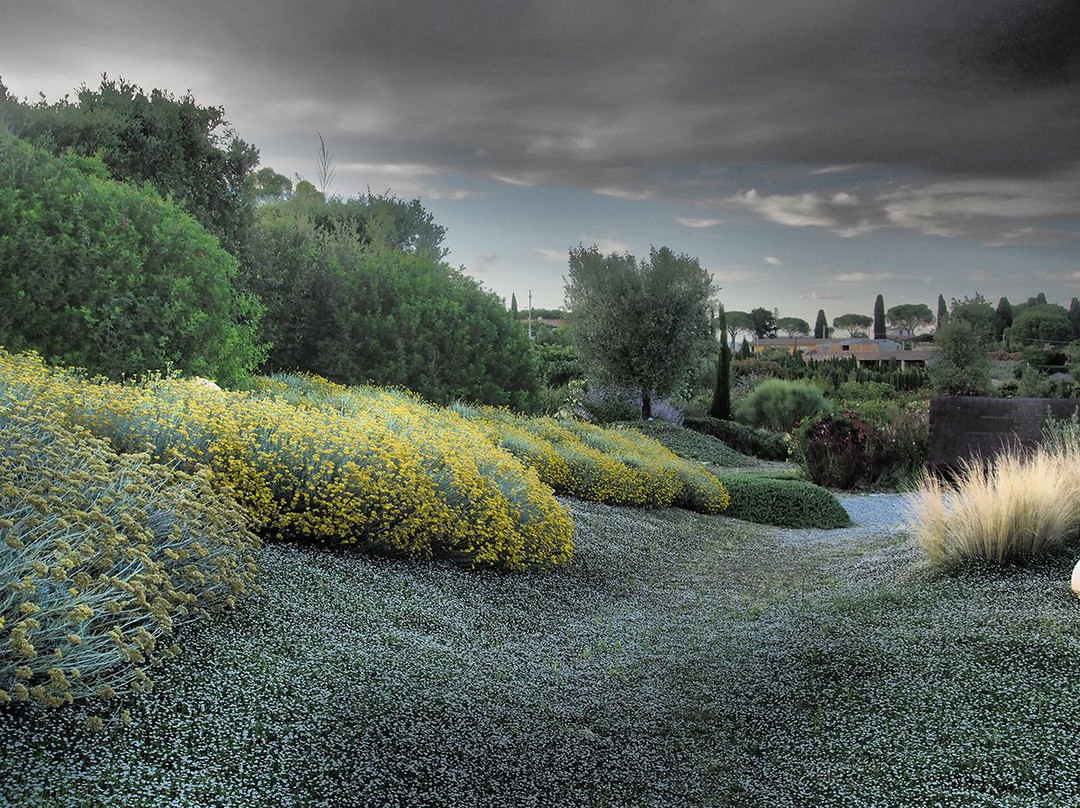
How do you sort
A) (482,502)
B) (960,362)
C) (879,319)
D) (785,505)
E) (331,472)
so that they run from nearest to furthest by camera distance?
(331,472)
(482,502)
(785,505)
(960,362)
(879,319)

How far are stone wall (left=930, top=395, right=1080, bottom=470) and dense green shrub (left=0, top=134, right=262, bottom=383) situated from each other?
34.1 feet

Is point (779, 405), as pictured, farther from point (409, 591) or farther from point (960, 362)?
point (409, 591)

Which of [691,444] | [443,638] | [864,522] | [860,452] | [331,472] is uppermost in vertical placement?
[331,472]

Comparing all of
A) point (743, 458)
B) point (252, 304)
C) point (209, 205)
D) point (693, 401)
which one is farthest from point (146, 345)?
point (693, 401)

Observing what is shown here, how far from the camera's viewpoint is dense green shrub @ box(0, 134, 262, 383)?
8.38 m

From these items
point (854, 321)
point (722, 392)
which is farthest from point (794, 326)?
point (722, 392)

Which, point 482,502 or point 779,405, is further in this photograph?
point 779,405

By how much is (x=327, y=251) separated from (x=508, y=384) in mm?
3724

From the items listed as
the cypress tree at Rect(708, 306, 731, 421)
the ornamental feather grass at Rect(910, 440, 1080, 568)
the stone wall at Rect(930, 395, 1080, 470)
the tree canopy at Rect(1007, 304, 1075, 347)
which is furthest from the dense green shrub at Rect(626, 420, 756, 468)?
the tree canopy at Rect(1007, 304, 1075, 347)

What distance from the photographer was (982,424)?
12352 mm

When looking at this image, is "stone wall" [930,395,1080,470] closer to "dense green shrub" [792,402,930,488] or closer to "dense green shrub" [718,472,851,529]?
"dense green shrub" [792,402,930,488]

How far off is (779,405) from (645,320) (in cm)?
649

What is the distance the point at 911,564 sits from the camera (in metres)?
5.90

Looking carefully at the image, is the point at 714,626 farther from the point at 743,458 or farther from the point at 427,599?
the point at 743,458
